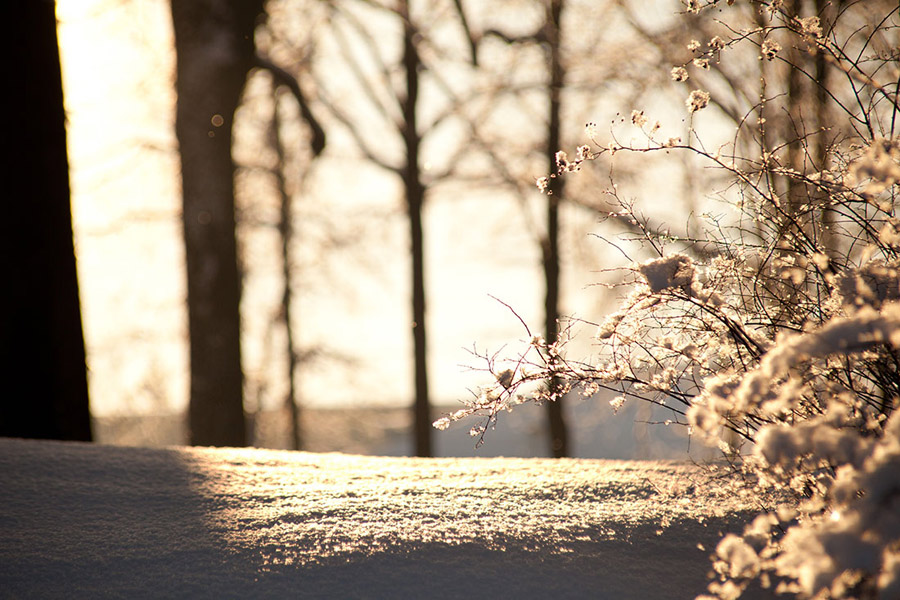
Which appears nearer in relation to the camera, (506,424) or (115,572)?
(115,572)

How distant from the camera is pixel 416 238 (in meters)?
10.5

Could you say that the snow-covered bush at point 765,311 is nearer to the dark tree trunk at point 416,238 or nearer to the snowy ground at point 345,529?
the snowy ground at point 345,529

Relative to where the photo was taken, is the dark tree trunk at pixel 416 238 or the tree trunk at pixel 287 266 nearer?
the dark tree trunk at pixel 416 238

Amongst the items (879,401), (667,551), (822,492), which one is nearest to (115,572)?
(667,551)

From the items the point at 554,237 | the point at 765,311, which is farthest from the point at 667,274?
the point at 554,237

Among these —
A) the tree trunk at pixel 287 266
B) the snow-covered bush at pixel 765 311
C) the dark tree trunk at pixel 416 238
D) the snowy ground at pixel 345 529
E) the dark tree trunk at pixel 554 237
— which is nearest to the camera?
the snow-covered bush at pixel 765 311

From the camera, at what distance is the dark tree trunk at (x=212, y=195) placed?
6.39 m

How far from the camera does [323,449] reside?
15.5 metres

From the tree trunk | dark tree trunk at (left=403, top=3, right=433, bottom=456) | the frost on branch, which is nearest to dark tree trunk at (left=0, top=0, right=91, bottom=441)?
the frost on branch

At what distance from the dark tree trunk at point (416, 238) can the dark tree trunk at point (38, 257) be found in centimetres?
550

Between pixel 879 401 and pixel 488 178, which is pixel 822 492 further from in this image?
pixel 488 178

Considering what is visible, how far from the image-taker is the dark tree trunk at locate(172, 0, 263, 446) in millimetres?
6387

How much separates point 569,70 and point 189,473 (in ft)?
26.9

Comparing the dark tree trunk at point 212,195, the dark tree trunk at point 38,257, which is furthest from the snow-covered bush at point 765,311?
the dark tree trunk at point 212,195
